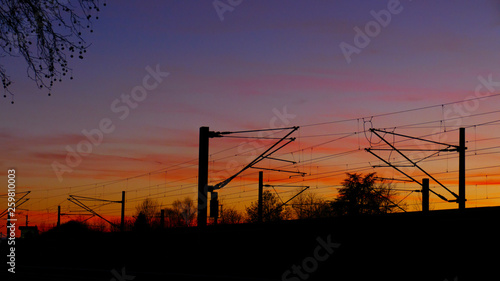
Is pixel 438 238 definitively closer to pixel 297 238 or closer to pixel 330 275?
pixel 330 275

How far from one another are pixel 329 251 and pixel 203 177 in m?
Answer: 11.5

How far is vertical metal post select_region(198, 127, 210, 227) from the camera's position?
83.1 feet

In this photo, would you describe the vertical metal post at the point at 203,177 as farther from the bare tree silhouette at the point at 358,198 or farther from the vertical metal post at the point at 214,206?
the bare tree silhouette at the point at 358,198

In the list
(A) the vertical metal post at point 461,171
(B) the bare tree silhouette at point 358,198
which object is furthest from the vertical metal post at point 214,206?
(B) the bare tree silhouette at point 358,198

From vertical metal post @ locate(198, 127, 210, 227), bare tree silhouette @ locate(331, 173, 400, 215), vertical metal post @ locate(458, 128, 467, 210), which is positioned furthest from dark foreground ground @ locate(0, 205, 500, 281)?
bare tree silhouette @ locate(331, 173, 400, 215)

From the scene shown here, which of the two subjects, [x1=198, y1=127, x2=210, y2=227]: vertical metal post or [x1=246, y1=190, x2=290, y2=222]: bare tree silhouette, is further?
[x1=246, y1=190, x2=290, y2=222]: bare tree silhouette

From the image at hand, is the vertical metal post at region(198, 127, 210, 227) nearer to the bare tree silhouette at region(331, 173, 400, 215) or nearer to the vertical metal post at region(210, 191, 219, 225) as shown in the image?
the vertical metal post at region(210, 191, 219, 225)

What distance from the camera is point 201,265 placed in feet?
65.4

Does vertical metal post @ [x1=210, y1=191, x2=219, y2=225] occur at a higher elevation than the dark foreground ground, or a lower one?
higher

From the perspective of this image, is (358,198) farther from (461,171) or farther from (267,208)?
(461,171)

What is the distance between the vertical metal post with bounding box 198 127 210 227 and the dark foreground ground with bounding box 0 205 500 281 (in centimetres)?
239

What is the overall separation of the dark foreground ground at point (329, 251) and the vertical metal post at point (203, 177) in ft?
7.85

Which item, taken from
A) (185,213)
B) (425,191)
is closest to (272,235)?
(425,191)

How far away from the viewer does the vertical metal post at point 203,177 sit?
25.3m
